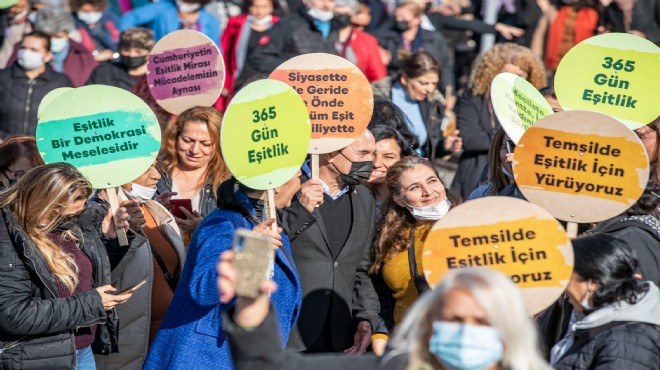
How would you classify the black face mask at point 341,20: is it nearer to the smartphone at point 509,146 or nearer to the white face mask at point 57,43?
the white face mask at point 57,43

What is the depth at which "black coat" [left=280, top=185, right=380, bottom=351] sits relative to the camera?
20.9 feet

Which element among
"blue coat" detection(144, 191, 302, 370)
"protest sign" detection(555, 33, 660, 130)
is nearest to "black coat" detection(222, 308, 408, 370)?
"blue coat" detection(144, 191, 302, 370)

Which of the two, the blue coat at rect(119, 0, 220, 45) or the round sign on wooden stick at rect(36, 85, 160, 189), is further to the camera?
the blue coat at rect(119, 0, 220, 45)

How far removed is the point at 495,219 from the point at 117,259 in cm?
248

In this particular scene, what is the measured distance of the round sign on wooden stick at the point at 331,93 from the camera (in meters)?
6.54

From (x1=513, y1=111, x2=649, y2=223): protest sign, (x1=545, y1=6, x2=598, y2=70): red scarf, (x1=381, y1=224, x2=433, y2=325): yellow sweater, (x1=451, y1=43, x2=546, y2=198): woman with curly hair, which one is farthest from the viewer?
(x1=545, y1=6, x2=598, y2=70): red scarf

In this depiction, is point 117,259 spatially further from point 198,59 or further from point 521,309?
point 521,309

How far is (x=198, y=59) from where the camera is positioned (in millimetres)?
8055

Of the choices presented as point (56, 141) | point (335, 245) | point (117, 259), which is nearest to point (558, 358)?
point (335, 245)

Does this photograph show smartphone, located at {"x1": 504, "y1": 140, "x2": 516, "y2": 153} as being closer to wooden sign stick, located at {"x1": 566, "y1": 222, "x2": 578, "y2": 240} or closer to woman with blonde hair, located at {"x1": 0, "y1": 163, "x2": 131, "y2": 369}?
wooden sign stick, located at {"x1": 566, "y1": 222, "x2": 578, "y2": 240}

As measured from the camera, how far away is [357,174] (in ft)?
21.7

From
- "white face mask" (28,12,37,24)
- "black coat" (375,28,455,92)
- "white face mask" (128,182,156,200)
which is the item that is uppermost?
"white face mask" (128,182,156,200)

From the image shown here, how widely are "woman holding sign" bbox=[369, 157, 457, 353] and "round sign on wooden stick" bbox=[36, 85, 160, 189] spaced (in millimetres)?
1327

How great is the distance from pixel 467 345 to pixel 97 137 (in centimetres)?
360
